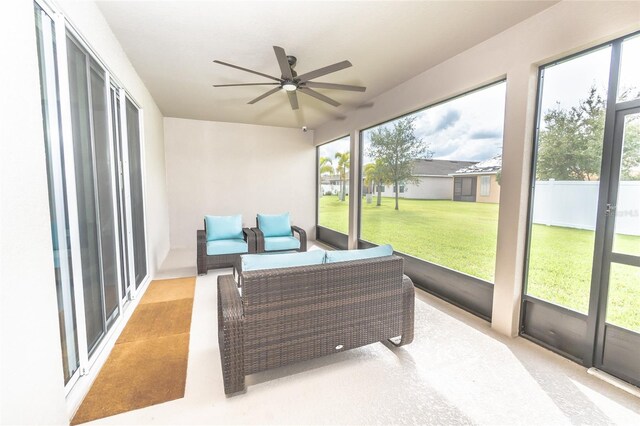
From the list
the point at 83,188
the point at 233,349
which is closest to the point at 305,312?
the point at 233,349

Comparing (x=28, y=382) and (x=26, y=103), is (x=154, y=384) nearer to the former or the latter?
(x=28, y=382)

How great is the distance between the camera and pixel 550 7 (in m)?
2.14

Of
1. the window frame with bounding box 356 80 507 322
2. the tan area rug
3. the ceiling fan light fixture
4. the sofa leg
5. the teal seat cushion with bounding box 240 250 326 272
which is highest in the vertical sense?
the ceiling fan light fixture

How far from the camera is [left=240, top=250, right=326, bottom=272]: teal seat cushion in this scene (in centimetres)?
183

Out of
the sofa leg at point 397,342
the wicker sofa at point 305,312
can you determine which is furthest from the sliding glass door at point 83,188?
the sofa leg at point 397,342

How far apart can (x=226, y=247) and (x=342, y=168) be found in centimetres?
304

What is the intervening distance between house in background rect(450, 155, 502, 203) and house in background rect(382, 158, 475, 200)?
92 millimetres

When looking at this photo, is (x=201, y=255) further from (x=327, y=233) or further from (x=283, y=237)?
(x=327, y=233)

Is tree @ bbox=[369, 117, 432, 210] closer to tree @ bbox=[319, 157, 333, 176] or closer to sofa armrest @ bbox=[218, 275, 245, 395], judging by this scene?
tree @ bbox=[319, 157, 333, 176]

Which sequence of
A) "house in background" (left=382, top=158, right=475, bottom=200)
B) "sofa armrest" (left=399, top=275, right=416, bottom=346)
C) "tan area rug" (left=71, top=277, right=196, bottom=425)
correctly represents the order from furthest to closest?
"house in background" (left=382, top=158, right=475, bottom=200)
"sofa armrest" (left=399, top=275, right=416, bottom=346)
"tan area rug" (left=71, top=277, right=196, bottom=425)

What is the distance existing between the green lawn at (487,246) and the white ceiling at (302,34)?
5.83 feet

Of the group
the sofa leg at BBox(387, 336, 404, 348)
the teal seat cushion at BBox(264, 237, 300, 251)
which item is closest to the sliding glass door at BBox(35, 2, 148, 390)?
the teal seat cushion at BBox(264, 237, 300, 251)

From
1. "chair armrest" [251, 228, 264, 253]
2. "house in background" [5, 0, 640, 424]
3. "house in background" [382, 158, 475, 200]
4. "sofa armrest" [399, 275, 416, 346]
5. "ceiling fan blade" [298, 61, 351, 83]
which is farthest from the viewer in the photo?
"chair armrest" [251, 228, 264, 253]

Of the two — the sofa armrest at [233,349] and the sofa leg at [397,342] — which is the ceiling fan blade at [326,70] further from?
the sofa leg at [397,342]
